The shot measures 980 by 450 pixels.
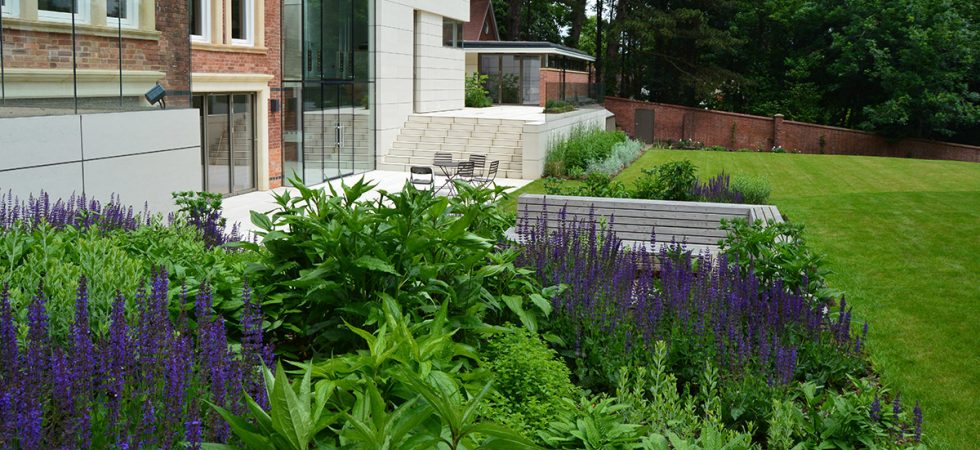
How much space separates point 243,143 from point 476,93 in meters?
20.0

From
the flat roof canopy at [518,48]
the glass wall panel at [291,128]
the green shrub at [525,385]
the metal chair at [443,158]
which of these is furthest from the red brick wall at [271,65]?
the flat roof canopy at [518,48]

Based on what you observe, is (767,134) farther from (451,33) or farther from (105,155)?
(105,155)

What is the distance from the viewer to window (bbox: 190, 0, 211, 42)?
61.5ft

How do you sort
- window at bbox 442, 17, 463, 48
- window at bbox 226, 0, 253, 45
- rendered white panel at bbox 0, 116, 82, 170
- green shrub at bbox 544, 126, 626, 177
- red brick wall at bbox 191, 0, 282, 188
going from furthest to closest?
window at bbox 442, 17, 463, 48
green shrub at bbox 544, 126, 626, 177
window at bbox 226, 0, 253, 45
red brick wall at bbox 191, 0, 282, 188
rendered white panel at bbox 0, 116, 82, 170

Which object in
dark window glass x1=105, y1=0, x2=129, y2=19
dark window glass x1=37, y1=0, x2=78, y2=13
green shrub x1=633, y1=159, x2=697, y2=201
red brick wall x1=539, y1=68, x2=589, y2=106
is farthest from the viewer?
red brick wall x1=539, y1=68, x2=589, y2=106

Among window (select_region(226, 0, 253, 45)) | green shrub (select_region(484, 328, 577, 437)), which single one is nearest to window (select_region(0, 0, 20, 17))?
green shrub (select_region(484, 328, 577, 437))

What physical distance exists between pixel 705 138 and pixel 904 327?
40450 mm

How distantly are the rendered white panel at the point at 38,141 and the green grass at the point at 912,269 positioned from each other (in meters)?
7.68

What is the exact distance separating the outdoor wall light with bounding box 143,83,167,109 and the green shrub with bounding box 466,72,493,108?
28757mm

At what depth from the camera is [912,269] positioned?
1144cm

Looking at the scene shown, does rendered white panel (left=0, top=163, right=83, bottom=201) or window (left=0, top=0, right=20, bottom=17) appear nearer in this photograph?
rendered white panel (left=0, top=163, right=83, bottom=201)

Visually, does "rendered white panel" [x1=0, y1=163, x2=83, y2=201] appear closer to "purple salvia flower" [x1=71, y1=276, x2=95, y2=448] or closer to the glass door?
"purple salvia flower" [x1=71, y1=276, x2=95, y2=448]

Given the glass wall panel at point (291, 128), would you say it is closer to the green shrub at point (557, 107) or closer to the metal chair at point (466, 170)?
the metal chair at point (466, 170)

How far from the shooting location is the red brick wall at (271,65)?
1989 cm
